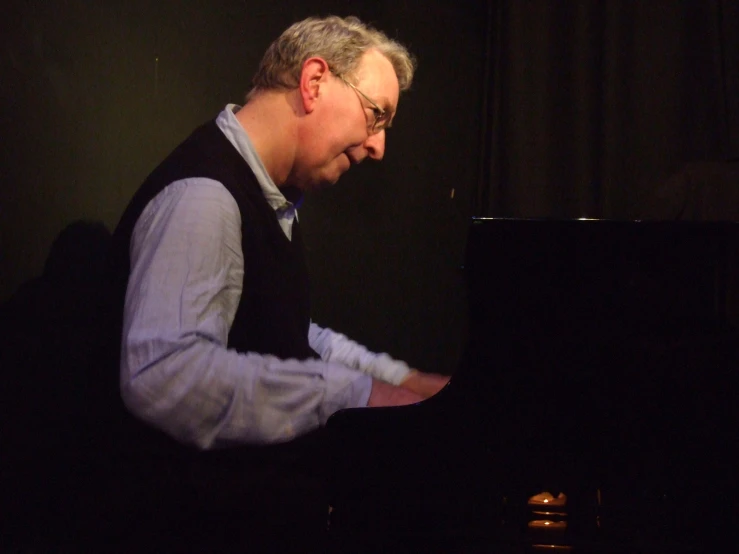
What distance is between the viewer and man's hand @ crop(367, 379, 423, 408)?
1.23 metres

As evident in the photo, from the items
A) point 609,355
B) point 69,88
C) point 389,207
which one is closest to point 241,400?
point 609,355

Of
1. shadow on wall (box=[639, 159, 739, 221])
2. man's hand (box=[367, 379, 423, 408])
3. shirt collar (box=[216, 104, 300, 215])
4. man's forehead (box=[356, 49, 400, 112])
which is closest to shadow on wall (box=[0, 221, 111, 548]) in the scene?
shirt collar (box=[216, 104, 300, 215])

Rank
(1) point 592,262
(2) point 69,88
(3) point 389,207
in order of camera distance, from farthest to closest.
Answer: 1. (3) point 389,207
2. (2) point 69,88
3. (1) point 592,262

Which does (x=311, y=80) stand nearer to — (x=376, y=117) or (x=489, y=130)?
(x=376, y=117)

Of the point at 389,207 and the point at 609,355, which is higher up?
the point at 389,207

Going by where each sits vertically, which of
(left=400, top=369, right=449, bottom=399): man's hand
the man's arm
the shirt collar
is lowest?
(left=400, top=369, right=449, bottom=399): man's hand

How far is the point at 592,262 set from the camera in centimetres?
113

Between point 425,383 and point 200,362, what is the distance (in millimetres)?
605

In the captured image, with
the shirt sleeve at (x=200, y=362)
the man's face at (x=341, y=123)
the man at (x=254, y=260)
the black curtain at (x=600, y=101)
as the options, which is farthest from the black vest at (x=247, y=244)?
the black curtain at (x=600, y=101)

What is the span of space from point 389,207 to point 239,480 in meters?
1.59

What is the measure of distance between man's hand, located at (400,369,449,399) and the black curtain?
1.28m

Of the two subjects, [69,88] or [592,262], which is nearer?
[592,262]

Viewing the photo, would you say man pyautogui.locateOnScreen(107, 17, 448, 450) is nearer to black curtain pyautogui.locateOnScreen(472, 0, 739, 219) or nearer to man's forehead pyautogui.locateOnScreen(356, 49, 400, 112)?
man's forehead pyautogui.locateOnScreen(356, 49, 400, 112)

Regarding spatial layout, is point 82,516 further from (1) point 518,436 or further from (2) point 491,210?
(2) point 491,210
